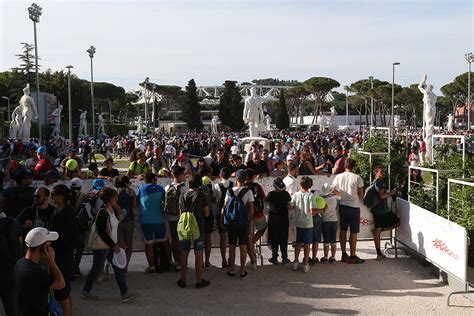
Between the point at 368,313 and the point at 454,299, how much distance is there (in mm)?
1174

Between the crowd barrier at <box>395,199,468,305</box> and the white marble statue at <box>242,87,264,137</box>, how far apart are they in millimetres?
14822

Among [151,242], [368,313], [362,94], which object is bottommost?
[368,313]

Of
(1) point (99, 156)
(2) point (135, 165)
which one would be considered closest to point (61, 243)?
(2) point (135, 165)

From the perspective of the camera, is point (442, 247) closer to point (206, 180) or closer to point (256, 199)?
point (256, 199)

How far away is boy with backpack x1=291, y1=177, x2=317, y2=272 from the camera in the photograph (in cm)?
739

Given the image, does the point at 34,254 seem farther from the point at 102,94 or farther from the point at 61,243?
the point at 102,94

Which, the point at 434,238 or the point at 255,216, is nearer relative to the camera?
the point at 434,238

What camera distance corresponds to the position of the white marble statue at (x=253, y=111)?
22.5 metres

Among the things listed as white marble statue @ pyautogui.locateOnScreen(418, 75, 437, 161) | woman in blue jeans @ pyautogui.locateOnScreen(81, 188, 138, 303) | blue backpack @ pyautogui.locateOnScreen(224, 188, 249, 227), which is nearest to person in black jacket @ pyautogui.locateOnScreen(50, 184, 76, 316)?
woman in blue jeans @ pyautogui.locateOnScreen(81, 188, 138, 303)

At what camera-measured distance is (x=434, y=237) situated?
6.93 metres

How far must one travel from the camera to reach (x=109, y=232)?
5984 mm

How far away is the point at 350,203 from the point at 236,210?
1928mm

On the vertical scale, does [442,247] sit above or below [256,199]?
below

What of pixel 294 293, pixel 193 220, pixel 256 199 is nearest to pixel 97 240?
pixel 193 220
